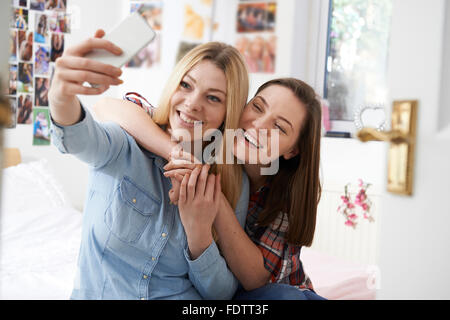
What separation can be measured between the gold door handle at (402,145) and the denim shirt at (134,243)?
316mm

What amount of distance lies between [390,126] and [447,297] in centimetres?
24

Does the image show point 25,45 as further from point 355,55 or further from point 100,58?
point 100,58

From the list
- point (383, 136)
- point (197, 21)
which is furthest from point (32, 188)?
point (383, 136)

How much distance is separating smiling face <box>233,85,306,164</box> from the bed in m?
0.56

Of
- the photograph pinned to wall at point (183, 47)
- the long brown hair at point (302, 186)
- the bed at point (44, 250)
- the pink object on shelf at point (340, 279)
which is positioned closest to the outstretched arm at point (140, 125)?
the long brown hair at point (302, 186)

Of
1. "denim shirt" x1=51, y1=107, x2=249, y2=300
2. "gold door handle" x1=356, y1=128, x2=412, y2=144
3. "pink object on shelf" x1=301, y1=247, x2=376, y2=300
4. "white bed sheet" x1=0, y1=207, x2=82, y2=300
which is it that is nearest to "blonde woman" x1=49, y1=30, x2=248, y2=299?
"denim shirt" x1=51, y1=107, x2=249, y2=300

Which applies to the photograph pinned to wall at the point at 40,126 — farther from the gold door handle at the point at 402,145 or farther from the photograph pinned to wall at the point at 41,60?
the gold door handle at the point at 402,145

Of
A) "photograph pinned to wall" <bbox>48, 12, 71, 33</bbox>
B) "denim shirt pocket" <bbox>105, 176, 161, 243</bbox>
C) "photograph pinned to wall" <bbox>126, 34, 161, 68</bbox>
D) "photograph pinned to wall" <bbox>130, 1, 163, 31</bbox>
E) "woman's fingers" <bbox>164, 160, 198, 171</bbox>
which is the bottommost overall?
"denim shirt pocket" <bbox>105, 176, 161, 243</bbox>

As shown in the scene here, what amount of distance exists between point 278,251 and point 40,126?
5.11 ft

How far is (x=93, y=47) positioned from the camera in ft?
1.72

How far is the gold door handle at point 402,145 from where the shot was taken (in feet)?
1.92

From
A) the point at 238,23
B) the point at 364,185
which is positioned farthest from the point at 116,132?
the point at 238,23

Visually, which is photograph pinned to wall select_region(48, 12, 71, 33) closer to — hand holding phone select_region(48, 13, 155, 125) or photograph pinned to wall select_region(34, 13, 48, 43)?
photograph pinned to wall select_region(34, 13, 48, 43)

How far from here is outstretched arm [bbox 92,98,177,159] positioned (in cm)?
79
